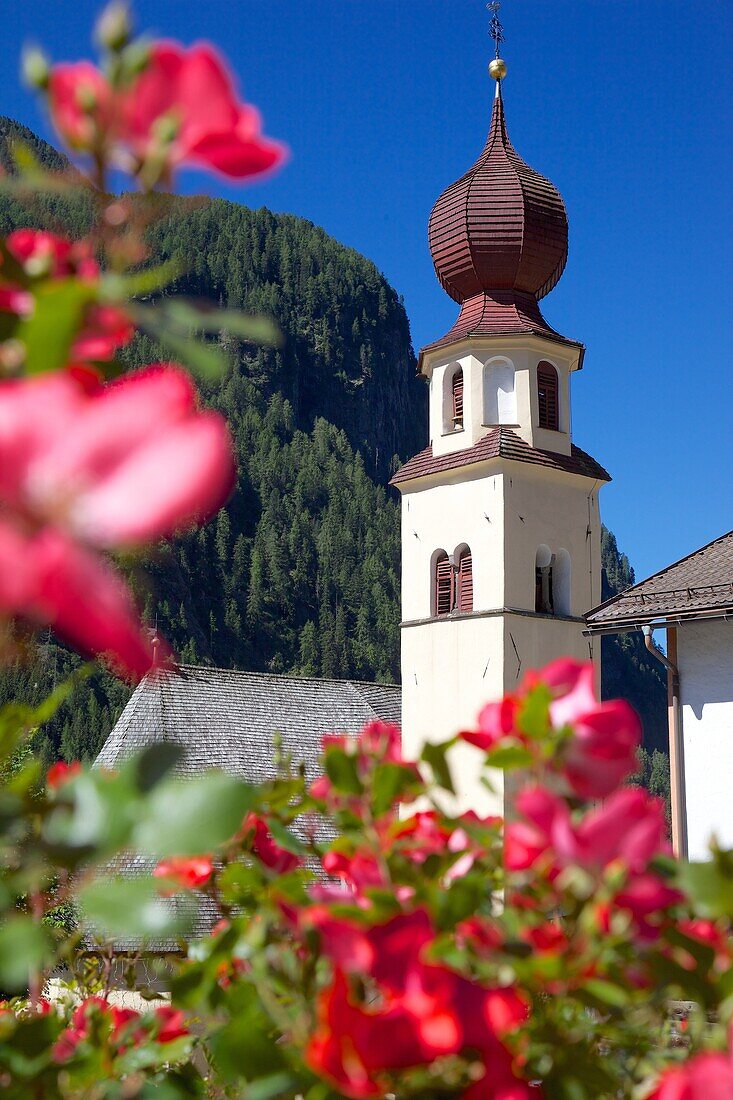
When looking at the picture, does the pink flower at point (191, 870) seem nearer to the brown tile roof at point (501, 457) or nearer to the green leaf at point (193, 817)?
the green leaf at point (193, 817)

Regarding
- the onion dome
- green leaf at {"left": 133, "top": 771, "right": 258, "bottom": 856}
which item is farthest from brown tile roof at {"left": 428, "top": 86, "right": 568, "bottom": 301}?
green leaf at {"left": 133, "top": 771, "right": 258, "bottom": 856}

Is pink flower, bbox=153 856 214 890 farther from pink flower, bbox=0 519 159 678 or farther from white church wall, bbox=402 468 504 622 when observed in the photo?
white church wall, bbox=402 468 504 622

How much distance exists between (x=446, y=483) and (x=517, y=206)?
4.82 meters

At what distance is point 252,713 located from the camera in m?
25.5

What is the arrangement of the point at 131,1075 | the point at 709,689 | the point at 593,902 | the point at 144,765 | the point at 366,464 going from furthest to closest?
the point at 366,464 → the point at 709,689 → the point at 131,1075 → the point at 593,902 → the point at 144,765

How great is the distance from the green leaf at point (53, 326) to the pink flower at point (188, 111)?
0.19m

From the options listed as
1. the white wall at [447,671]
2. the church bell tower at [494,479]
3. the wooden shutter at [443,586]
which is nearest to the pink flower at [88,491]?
the white wall at [447,671]

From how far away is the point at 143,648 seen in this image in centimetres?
47

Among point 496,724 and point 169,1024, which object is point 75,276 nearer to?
point 496,724

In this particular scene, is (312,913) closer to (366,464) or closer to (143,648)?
(143,648)

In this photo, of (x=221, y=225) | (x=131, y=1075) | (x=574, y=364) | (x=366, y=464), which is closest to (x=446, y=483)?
(x=574, y=364)

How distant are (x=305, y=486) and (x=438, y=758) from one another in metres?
95.7

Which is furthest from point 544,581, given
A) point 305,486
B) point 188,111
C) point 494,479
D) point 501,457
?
point 305,486

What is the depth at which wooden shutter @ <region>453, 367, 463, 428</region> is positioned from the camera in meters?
20.8
